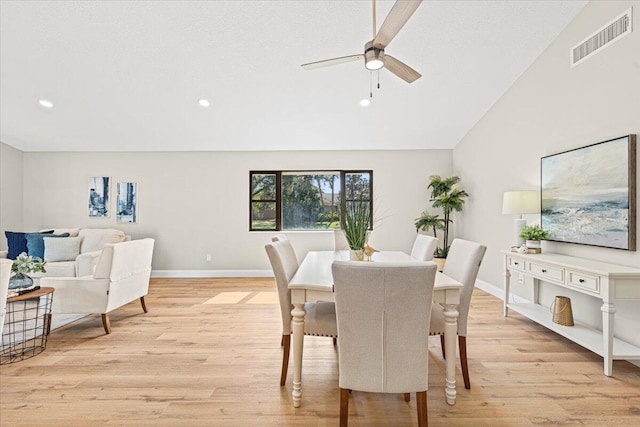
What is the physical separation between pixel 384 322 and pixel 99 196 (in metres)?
5.92

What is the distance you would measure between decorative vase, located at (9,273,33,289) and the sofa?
2.93ft

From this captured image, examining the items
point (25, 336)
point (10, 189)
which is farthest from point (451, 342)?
point (10, 189)

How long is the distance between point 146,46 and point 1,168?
161 inches

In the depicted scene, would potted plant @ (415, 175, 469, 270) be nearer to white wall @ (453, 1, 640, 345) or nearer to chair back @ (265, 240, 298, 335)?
white wall @ (453, 1, 640, 345)

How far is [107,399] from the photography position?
1943 millimetres

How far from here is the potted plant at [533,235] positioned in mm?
3119

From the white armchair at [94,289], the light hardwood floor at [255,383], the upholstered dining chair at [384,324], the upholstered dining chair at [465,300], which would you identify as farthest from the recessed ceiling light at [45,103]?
the upholstered dining chair at [465,300]

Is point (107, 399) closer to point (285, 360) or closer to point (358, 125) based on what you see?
point (285, 360)

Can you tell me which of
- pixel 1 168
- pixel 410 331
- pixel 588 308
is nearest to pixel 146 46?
pixel 410 331

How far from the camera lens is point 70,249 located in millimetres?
4355

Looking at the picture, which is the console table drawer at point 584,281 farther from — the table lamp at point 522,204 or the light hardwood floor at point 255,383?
the table lamp at point 522,204

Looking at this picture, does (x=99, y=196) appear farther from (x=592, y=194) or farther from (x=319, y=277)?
(x=592, y=194)

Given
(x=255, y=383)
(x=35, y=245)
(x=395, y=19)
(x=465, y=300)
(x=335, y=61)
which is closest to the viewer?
(x=395, y=19)

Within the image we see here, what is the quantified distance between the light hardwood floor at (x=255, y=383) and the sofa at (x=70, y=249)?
736mm
